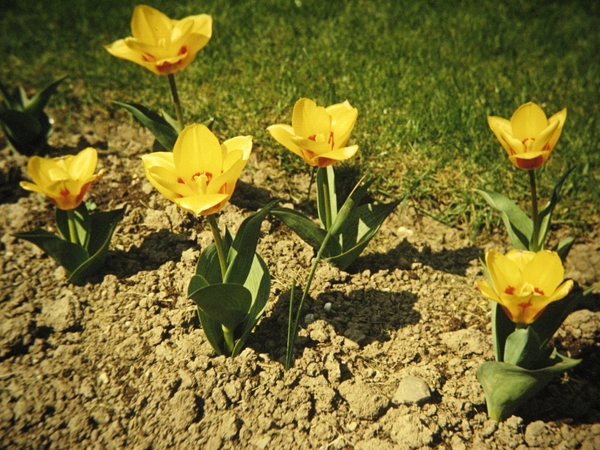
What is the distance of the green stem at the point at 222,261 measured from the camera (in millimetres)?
1949

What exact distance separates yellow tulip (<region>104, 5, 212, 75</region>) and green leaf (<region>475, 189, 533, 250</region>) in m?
1.30

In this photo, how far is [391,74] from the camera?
4004 mm

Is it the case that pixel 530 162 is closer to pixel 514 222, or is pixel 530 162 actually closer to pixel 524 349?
pixel 514 222

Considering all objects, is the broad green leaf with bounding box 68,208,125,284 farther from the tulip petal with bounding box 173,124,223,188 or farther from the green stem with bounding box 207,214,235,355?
the tulip petal with bounding box 173,124,223,188

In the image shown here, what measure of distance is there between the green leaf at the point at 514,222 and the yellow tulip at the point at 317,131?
67 centimetres

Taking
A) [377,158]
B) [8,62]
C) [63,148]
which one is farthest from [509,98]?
[8,62]

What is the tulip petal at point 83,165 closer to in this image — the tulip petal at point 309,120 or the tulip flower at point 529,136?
the tulip petal at point 309,120

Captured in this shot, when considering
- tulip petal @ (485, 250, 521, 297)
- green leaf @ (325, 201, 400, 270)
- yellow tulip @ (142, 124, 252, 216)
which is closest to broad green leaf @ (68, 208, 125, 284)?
yellow tulip @ (142, 124, 252, 216)

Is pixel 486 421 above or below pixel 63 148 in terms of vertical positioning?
below

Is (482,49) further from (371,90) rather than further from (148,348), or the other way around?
(148,348)

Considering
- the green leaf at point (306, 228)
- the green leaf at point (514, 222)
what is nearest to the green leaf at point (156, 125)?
the green leaf at point (306, 228)

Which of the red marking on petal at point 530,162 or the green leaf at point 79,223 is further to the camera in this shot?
the green leaf at point 79,223

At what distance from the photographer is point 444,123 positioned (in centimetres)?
346

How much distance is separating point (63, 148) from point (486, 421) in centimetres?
261
